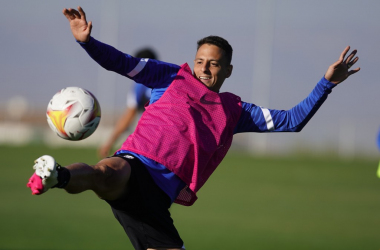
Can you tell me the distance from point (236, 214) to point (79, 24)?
9480 mm

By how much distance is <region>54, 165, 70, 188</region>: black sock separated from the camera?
4156 millimetres

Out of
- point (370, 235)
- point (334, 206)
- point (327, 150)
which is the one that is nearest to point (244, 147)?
point (327, 150)

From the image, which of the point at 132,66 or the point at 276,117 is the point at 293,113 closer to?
the point at 276,117

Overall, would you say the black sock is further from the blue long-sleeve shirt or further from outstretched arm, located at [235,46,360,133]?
outstretched arm, located at [235,46,360,133]

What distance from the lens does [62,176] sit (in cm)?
417

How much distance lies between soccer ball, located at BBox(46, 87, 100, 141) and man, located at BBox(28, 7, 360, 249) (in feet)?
1.18

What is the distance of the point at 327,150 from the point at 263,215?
19327 millimetres

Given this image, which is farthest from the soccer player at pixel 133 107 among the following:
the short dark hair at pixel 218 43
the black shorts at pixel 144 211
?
the black shorts at pixel 144 211

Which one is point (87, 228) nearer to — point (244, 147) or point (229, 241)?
point (229, 241)

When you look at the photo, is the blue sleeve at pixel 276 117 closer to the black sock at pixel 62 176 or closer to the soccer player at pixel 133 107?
the black sock at pixel 62 176

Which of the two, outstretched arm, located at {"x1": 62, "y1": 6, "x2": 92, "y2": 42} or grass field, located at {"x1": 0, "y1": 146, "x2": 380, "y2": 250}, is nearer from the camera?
outstretched arm, located at {"x1": 62, "y1": 6, "x2": 92, "y2": 42}

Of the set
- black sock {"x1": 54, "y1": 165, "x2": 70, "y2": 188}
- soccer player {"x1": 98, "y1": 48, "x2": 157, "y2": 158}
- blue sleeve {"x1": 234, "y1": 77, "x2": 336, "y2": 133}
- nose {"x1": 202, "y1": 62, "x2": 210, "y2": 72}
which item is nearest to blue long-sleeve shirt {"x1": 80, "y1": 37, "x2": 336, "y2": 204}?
blue sleeve {"x1": 234, "y1": 77, "x2": 336, "y2": 133}

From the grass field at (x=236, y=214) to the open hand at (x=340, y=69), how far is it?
187 inches

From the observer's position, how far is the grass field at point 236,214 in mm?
10203
